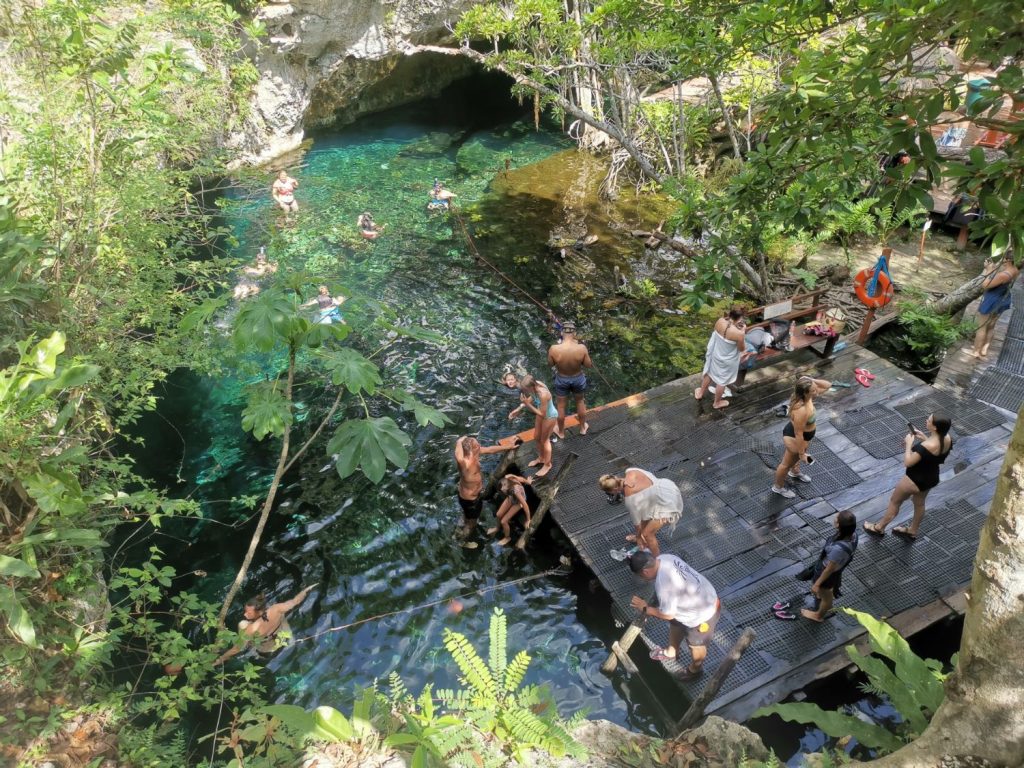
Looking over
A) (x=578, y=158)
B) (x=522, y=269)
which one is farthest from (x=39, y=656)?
(x=578, y=158)

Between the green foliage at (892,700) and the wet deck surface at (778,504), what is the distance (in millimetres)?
1144

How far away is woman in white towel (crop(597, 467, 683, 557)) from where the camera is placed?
6.18m

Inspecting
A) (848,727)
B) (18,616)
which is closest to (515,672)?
(848,727)

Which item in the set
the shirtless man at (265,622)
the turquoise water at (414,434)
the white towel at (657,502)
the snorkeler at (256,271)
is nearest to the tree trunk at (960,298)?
the turquoise water at (414,434)

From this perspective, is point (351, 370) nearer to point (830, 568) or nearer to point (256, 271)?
point (830, 568)

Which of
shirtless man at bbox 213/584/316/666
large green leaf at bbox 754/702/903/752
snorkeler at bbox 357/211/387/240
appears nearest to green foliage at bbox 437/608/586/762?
large green leaf at bbox 754/702/903/752

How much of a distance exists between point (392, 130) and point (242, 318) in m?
21.3

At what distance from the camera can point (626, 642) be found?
19.7ft

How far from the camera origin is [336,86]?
73.3ft

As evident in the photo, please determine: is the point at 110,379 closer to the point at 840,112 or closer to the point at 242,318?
the point at 242,318

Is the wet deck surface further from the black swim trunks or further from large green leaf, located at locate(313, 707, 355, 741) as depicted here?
large green leaf, located at locate(313, 707, 355, 741)

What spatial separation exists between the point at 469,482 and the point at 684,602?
3.06m

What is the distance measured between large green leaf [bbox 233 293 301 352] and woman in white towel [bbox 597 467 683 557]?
148 inches

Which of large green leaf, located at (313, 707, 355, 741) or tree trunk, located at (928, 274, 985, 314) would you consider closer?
large green leaf, located at (313, 707, 355, 741)
